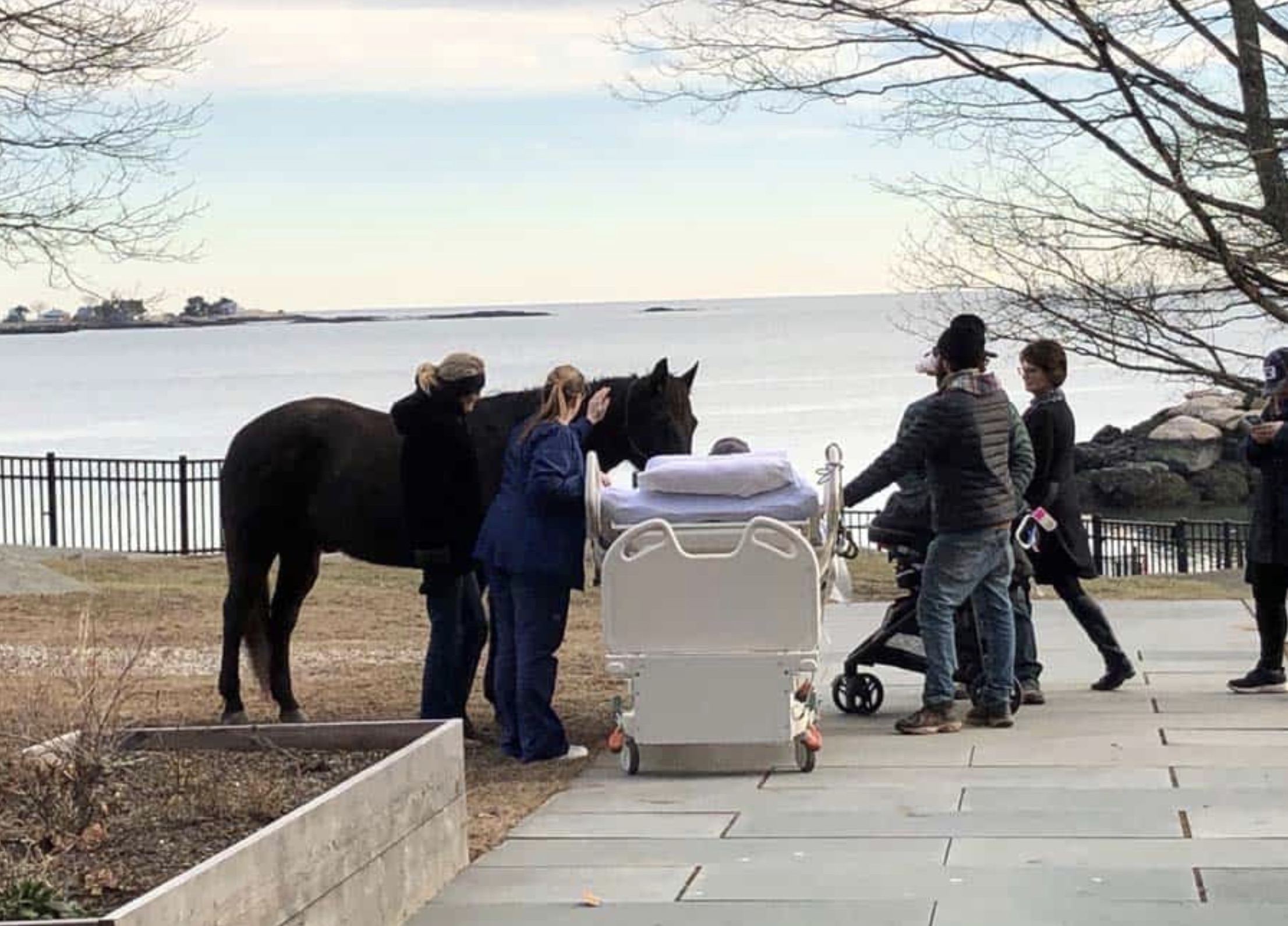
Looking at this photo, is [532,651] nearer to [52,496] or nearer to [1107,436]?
[52,496]

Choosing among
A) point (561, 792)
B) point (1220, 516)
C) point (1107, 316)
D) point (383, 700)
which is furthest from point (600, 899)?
point (1220, 516)

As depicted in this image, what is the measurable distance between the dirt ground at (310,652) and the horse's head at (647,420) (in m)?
1.47

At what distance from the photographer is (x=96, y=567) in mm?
21562

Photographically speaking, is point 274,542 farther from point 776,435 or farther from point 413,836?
point 776,435

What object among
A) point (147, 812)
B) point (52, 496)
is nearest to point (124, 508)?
point (52, 496)

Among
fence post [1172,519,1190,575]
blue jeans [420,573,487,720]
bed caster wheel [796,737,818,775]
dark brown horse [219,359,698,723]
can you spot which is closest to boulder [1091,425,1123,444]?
fence post [1172,519,1190,575]

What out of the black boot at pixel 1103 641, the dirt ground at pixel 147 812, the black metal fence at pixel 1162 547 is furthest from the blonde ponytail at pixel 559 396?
the black metal fence at pixel 1162 547

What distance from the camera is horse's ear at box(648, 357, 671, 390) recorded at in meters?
10.2

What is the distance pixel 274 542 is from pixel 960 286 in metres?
6.54

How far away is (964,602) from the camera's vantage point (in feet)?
33.7

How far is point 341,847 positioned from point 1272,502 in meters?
6.45

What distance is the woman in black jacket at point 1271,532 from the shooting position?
426 inches

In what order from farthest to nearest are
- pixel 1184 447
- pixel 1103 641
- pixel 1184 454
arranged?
1. pixel 1184 447
2. pixel 1184 454
3. pixel 1103 641

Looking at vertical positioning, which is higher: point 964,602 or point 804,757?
point 964,602
